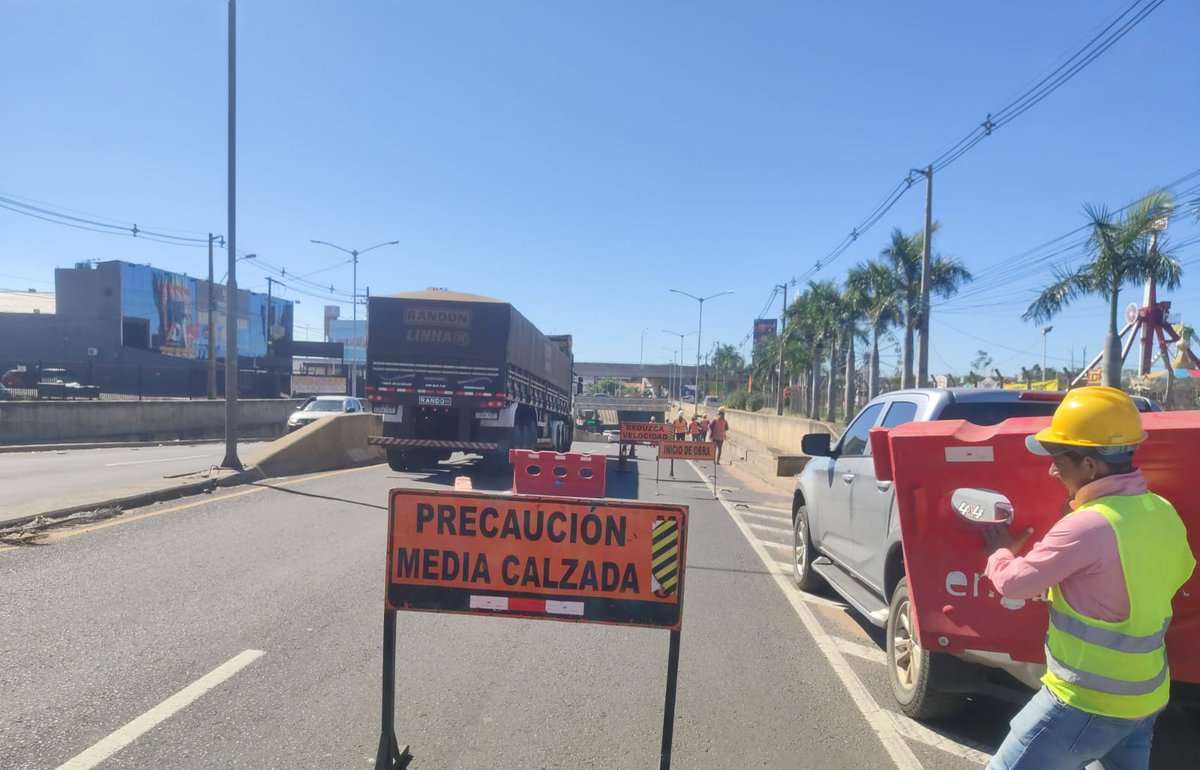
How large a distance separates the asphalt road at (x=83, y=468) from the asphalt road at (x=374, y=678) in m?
4.57

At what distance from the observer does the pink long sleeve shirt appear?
262 centimetres

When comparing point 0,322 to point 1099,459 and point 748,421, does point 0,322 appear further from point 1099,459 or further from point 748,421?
point 1099,459

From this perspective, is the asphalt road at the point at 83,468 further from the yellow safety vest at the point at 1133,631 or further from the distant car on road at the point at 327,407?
the yellow safety vest at the point at 1133,631

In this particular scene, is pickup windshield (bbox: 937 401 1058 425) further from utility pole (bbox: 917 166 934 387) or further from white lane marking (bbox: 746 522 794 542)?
utility pole (bbox: 917 166 934 387)

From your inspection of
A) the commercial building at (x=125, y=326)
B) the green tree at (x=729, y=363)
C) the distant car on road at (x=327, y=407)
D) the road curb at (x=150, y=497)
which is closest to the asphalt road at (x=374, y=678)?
the road curb at (x=150, y=497)

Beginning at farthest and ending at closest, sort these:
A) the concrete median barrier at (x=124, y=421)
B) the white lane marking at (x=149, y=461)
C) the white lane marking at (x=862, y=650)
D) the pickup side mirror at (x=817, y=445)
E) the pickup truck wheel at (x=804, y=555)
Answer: the concrete median barrier at (x=124, y=421) → the white lane marking at (x=149, y=461) → the pickup truck wheel at (x=804, y=555) → the pickup side mirror at (x=817, y=445) → the white lane marking at (x=862, y=650)

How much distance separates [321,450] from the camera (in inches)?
689

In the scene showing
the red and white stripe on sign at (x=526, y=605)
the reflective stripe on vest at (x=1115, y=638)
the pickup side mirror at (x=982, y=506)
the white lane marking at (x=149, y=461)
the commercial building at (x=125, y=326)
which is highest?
the commercial building at (x=125, y=326)

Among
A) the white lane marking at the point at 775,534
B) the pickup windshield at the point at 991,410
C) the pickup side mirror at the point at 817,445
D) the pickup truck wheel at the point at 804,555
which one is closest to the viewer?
the pickup windshield at the point at 991,410

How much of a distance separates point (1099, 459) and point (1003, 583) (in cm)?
51

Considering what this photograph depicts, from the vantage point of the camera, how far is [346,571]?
7.93 meters

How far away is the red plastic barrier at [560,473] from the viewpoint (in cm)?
768

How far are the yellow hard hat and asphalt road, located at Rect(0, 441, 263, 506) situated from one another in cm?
1158

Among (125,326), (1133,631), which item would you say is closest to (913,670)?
(1133,631)
